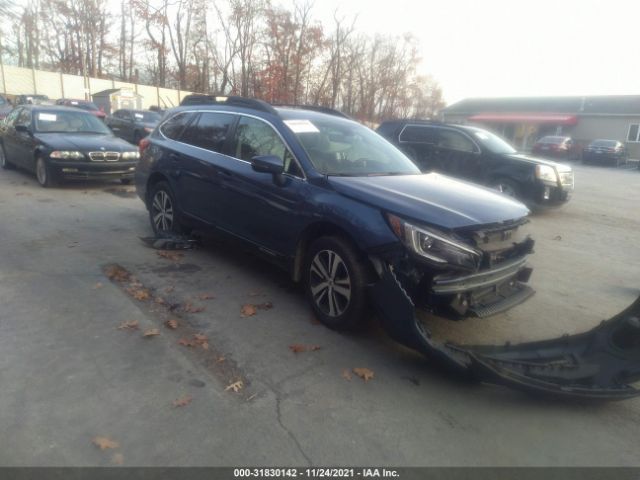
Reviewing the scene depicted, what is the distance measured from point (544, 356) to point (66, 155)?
9.05 meters

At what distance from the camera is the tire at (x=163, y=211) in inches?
228

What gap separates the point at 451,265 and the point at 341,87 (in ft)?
127

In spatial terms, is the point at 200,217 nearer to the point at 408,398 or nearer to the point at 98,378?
the point at 98,378

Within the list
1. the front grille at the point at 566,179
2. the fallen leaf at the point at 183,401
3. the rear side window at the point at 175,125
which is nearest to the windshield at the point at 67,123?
the rear side window at the point at 175,125

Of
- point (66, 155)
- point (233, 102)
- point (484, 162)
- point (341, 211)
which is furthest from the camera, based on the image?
point (484, 162)

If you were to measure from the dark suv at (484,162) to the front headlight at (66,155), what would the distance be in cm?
671

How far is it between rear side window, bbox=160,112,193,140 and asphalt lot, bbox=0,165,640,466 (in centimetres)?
177

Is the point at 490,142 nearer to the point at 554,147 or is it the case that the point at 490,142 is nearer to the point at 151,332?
the point at 151,332

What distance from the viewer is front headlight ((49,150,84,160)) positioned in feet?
28.8

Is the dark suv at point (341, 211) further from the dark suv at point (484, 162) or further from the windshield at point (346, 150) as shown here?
the dark suv at point (484, 162)

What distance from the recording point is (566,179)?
31.5 feet

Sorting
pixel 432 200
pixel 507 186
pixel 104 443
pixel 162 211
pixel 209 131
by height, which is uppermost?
pixel 209 131

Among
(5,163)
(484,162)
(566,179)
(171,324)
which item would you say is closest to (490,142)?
(484,162)

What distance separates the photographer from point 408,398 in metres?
2.99
